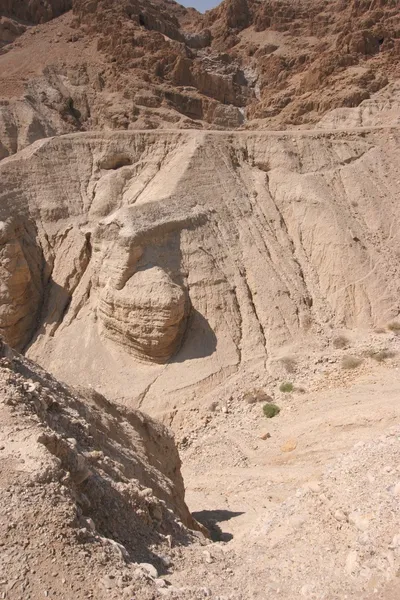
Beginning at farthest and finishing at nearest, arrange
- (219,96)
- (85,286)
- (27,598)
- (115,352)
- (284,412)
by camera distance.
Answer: (219,96) → (85,286) → (115,352) → (284,412) → (27,598)

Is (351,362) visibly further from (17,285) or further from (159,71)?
(159,71)

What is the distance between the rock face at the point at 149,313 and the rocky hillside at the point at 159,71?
1448 cm

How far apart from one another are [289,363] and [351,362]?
1742mm

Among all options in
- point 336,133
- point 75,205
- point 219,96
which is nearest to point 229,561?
point 75,205

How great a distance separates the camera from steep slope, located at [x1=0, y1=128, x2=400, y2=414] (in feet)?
52.5

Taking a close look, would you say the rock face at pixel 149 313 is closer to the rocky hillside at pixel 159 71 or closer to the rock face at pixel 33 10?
the rocky hillside at pixel 159 71

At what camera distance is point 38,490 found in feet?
14.2

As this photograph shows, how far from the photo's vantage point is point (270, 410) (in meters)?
13.9

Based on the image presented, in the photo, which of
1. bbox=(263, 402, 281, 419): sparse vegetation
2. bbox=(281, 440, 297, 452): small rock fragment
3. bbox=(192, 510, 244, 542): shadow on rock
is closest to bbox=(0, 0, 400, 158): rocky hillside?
bbox=(263, 402, 281, 419): sparse vegetation

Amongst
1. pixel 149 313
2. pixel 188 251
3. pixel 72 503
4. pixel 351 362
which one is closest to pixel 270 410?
pixel 351 362

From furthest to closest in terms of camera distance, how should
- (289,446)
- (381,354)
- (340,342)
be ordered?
(340,342) → (381,354) → (289,446)

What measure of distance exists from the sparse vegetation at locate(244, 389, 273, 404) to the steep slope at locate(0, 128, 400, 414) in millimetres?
1000

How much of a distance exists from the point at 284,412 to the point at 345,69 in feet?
93.9

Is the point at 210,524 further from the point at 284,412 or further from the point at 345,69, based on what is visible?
the point at 345,69
